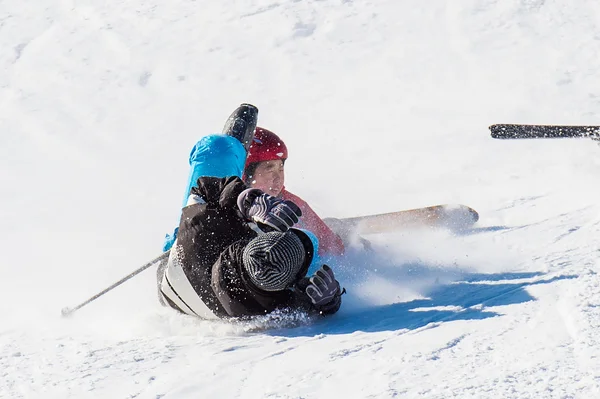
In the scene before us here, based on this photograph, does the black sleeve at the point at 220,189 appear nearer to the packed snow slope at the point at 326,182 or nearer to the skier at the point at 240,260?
the skier at the point at 240,260

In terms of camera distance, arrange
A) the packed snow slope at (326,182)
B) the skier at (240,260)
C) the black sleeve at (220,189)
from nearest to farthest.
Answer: the packed snow slope at (326,182)
the skier at (240,260)
the black sleeve at (220,189)

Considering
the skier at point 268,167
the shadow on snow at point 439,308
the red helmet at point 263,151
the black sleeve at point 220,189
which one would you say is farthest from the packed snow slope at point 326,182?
the red helmet at point 263,151

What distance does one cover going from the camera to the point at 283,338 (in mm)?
3729

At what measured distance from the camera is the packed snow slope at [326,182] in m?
3.31

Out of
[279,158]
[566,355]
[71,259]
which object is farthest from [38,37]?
[566,355]

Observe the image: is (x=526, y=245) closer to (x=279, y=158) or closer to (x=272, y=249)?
(x=279, y=158)

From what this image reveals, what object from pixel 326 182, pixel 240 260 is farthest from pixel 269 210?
pixel 326 182

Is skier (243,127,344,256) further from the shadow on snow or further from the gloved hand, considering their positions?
the gloved hand

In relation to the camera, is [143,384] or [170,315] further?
[170,315]

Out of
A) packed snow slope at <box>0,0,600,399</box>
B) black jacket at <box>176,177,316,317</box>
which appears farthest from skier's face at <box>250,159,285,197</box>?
black jacket at <box>176,177,316,317</box>

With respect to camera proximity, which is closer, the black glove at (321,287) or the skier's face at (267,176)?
the black glove at (321,287)

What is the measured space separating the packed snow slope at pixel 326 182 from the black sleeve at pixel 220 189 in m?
0.59

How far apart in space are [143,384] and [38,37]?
29.9 feet

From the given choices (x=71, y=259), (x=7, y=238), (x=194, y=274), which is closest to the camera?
(x=194, y=274)
